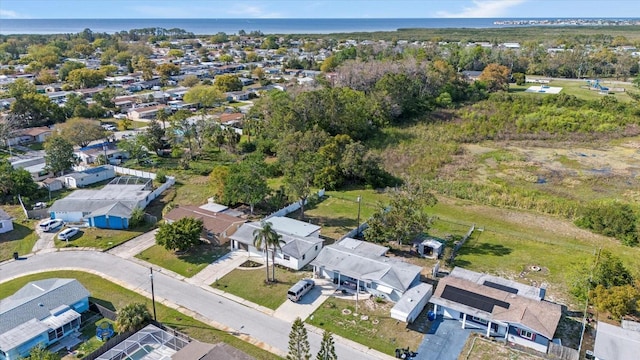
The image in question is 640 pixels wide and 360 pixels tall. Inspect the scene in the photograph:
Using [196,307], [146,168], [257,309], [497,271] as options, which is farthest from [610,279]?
[146,168]

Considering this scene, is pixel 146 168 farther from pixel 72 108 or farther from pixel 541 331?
pixel 541 331

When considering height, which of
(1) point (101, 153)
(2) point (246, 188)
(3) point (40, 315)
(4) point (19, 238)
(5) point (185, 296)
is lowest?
(5) point (185, 296)

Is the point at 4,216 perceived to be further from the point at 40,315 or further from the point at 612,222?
the point at 612,222

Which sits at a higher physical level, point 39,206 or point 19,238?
point 39,206

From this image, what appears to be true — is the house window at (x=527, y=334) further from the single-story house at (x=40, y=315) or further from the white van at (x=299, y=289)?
the single-story house at (x=40, y=315)

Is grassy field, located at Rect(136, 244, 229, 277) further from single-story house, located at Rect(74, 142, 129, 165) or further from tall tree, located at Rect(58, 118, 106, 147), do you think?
tall tree, located at Rect(58, 118, 106, 147)

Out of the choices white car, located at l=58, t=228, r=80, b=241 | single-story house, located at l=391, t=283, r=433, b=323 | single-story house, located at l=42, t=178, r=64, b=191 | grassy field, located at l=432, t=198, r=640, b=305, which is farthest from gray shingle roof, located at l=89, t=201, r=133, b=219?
grassy field, located at l=432, t=198, r=640, b=305

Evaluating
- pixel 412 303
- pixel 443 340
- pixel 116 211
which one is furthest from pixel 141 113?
pixel 443 340
